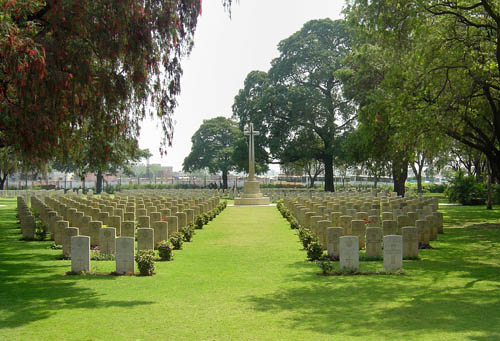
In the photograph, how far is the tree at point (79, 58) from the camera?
8492 mm

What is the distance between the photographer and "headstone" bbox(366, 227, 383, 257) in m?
13.1

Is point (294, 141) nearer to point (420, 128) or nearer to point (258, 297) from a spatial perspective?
point (420, 128)

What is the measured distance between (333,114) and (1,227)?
115ft

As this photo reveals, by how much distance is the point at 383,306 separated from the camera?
8250 millimetres

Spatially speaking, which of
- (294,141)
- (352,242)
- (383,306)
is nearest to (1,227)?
(352,242)

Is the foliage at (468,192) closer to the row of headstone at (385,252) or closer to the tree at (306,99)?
the tree at (306,99)

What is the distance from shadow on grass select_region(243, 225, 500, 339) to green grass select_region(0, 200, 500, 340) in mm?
17

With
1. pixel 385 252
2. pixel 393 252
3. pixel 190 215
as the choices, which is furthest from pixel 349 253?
pixel 190 215

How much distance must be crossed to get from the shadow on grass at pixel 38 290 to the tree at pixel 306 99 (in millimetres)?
37466

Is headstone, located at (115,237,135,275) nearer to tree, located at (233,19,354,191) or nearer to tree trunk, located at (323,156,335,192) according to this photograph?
tree, located at (233,19,354,191)

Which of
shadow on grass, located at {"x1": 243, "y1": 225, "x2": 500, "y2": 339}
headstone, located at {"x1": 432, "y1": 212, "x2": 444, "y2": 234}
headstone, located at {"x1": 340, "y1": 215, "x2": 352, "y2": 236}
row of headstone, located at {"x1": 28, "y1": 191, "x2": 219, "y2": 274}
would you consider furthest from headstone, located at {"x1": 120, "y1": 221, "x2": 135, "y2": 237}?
headstone, located at {"x1": 432, "y1": 212, "x2": 444, "y2": 234}

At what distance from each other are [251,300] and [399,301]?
246 centimetres

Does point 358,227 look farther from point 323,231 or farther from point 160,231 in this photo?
point 160,231

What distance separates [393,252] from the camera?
1102cm
